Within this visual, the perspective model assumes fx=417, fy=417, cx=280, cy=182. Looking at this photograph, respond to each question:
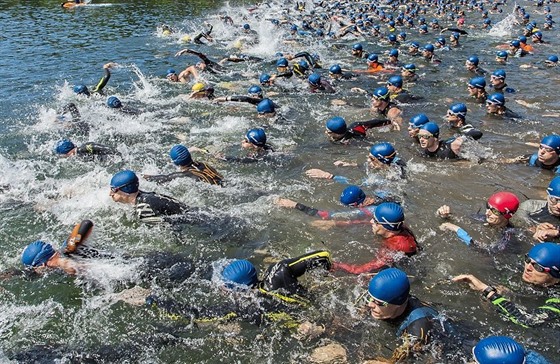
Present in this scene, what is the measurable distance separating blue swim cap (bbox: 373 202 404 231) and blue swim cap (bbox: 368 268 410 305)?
1627 millimetres

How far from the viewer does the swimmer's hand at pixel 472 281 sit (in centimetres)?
636

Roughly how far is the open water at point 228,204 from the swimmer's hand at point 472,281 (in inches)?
6.3

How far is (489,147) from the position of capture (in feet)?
40.9

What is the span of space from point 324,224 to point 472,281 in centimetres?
312

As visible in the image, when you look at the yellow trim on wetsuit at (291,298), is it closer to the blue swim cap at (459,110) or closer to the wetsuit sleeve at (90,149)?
the wetsuit sleeve at (90,149)

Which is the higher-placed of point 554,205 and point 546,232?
point 554,205

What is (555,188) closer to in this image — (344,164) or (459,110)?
(344,164)

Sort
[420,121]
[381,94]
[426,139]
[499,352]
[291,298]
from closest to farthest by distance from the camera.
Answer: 1. [499,352]
2. [291,298]
3. [426,139]
4. [420,121]
5. [381,94]

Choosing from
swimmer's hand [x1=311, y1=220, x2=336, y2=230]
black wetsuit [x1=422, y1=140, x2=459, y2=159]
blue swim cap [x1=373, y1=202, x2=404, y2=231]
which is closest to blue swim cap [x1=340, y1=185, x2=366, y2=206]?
swimmer's hand [x1=311, y1=220, x2=336, y2=230]

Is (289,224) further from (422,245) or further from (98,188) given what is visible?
(98,188)

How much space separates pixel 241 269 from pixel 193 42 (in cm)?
2650

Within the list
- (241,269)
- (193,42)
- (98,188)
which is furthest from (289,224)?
(193,42)

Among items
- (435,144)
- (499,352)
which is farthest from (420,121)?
(499,352)

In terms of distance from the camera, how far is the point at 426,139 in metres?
10.5
